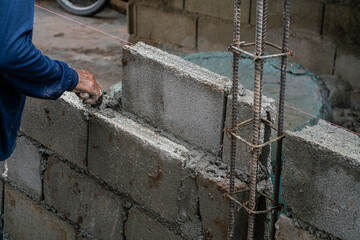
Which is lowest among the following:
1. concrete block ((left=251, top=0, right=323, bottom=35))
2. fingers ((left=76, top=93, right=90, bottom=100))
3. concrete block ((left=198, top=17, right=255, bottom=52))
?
concrete block ((left=198, top=17, right=255, bottom=52))

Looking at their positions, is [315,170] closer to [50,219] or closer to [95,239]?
[95,239]

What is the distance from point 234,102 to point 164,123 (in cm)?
71

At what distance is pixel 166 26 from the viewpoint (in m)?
6.57

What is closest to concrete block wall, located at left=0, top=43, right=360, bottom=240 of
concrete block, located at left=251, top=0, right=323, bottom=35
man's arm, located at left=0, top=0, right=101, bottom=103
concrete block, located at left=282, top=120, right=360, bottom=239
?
concrete block, located at left=282, top=120, right=360, bottom=239

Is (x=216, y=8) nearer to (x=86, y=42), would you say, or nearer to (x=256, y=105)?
(x=86, y=42)

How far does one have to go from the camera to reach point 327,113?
484 centimetres

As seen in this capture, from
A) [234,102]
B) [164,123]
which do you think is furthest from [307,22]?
[234,102]

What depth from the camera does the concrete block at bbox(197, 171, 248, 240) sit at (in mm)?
2918

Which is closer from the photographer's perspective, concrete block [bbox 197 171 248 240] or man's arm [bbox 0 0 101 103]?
man's arm [bbox 0 0 101 103]

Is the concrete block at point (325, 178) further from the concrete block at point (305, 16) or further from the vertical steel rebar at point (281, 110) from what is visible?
the concrete block at point (305, 16)

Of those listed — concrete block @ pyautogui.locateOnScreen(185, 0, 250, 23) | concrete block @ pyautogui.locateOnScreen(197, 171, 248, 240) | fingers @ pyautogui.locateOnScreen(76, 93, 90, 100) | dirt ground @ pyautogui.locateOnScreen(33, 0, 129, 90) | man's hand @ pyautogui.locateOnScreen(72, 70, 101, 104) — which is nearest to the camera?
concrete block @ pyautogui.locateOnScreen(197, 171, 248, 240)

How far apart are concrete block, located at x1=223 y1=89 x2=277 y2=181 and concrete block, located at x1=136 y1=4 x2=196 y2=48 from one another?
352 cm

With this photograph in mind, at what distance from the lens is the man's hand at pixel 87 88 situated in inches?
120

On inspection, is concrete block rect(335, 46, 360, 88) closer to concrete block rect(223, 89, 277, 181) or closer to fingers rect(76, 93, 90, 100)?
concrete block rect(223, 89, 277, 181)
